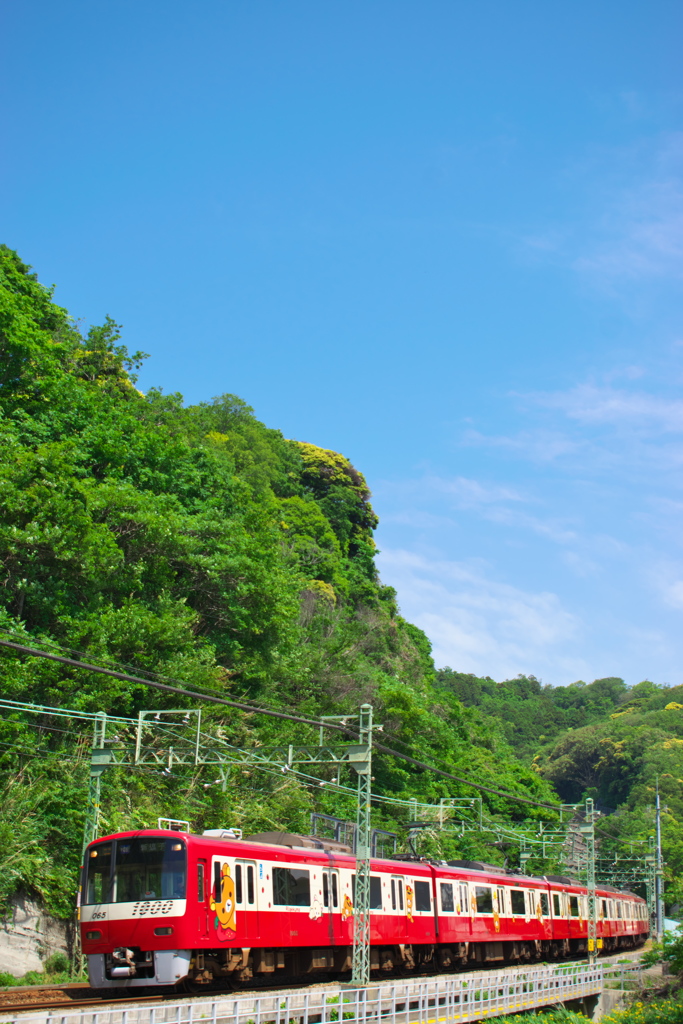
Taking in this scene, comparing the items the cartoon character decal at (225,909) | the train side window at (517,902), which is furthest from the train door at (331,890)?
the train side window at (517,902)

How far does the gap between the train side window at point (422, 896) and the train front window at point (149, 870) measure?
32.6ft

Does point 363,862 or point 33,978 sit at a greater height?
point 363,862

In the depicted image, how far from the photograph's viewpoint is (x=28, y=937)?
2198cm

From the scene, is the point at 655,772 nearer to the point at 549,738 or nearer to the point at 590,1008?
the point at 549,738

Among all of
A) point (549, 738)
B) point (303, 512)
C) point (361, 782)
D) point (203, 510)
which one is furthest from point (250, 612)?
point (549, 738)

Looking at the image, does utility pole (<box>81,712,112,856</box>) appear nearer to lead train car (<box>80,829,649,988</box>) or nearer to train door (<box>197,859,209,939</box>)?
lead train car (<box>80,829,649,988</box>)

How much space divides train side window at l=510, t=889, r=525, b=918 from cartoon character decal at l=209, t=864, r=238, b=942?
15536 mm

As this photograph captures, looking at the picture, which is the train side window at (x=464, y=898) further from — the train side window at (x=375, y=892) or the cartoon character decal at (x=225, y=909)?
the cartoon character decal at (x=225, y=909)

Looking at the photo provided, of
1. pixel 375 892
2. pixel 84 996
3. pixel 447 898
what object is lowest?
pixel 84 996

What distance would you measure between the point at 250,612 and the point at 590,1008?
17377 millimetres

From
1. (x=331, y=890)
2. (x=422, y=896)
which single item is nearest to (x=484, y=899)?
(x=422, y=896)

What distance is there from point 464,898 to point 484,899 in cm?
162

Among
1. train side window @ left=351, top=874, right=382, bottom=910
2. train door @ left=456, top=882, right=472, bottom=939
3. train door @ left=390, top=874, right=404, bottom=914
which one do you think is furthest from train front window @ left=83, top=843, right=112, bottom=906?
train door @ left=456, top=882, right=472, bottom=939

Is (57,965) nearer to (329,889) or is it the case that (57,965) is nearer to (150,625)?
(329,889)
